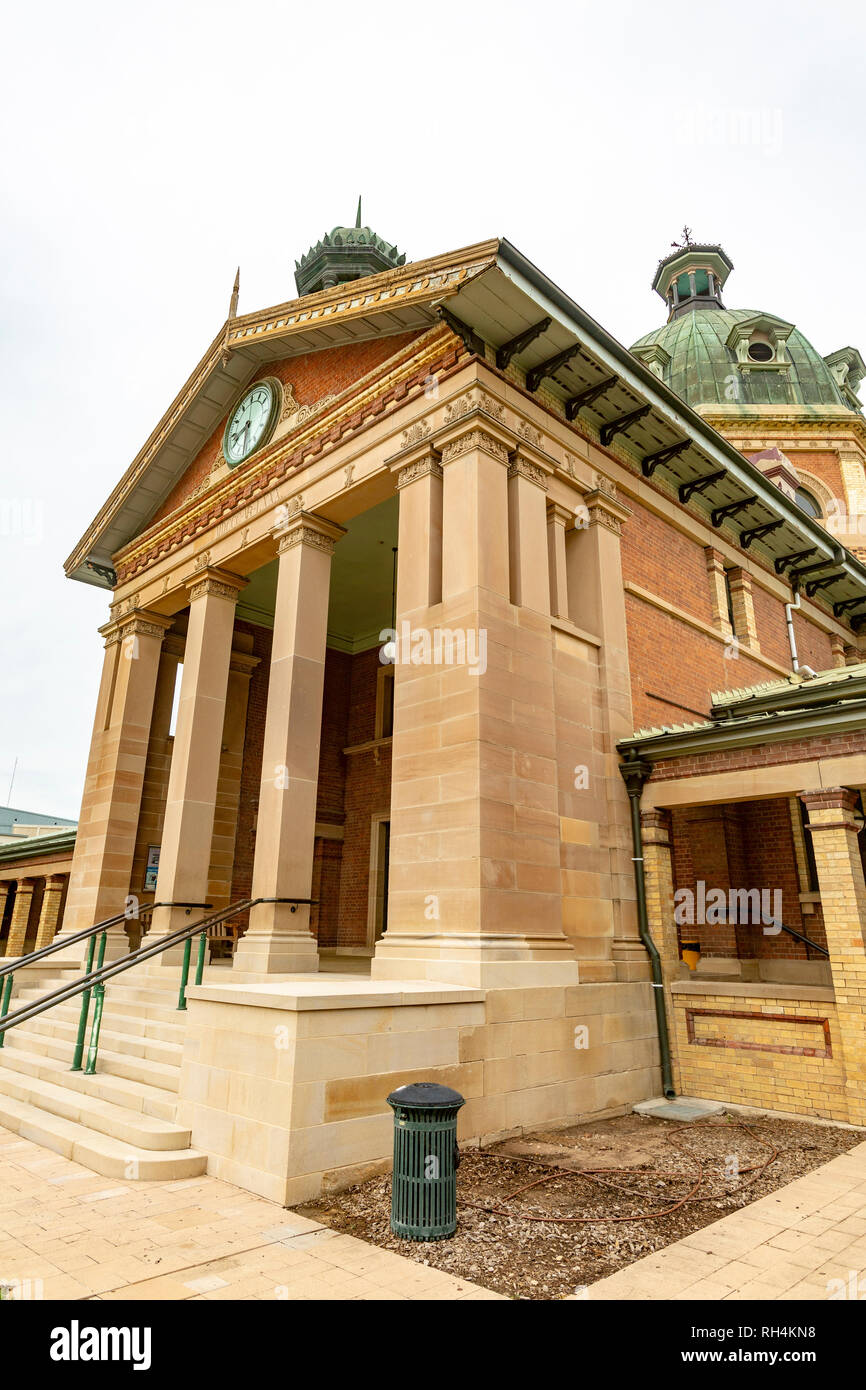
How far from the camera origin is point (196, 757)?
13242 mm

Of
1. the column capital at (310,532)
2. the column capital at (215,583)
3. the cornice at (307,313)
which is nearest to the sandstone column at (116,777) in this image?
the column capital at (215,583)

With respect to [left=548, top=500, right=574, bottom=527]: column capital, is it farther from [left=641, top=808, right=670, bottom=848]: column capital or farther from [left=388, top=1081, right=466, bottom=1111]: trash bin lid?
[left=388, top=1081, right=466, bottom=1111]: trash bin lid

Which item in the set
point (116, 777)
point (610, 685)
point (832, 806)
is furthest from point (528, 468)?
point (116, 777)

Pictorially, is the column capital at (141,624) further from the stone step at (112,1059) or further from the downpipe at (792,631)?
the downpipe at (792,631)

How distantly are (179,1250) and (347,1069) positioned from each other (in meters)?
1.85

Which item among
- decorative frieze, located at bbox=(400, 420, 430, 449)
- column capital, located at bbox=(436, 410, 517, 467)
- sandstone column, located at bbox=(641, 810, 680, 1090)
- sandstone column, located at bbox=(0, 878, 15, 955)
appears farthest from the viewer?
sandstone column, located at bbox=(0, 878, 15, 955)

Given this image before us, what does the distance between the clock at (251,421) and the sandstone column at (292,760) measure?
2645mm

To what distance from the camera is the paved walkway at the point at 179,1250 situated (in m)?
4.07

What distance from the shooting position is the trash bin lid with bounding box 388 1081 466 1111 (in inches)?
203

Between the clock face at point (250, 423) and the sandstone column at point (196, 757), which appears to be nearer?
the sandstone column at point (196, 757)

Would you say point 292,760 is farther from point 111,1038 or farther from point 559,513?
point 559,513

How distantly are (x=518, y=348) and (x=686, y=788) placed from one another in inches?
242

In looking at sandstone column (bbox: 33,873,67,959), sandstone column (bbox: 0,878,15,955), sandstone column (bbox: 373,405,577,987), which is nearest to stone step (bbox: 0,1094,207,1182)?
sandstone column (bbox: 373,405,577,987)
